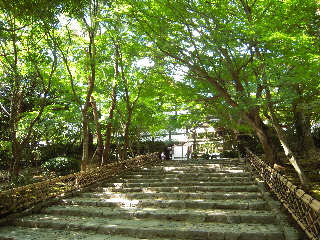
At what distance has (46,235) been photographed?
20.1 ft

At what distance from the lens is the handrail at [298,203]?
4449 millimetres

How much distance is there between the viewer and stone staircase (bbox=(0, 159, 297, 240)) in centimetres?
577

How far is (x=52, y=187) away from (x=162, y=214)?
21.7 ft

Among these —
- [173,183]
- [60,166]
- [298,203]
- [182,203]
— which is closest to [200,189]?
[173,183]

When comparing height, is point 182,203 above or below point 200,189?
below

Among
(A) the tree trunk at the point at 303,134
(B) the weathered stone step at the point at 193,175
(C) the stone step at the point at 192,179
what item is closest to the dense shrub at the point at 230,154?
(A) the tree trunk at the point at 303,134

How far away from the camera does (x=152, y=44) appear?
12.2 metres

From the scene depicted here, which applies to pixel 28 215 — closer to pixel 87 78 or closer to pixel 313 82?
pixel 87 78

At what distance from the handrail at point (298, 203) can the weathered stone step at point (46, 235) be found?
3700 millimetres

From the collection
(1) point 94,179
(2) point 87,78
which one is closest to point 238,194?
(1) point 94,179

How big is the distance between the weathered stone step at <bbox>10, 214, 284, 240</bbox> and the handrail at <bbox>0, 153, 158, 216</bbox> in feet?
2.46

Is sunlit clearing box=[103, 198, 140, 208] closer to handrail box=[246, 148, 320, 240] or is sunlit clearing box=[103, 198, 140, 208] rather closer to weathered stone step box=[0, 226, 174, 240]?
weathered stone step box=[0, 226, 174, 240]

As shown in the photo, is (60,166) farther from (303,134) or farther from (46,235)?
(303,134)

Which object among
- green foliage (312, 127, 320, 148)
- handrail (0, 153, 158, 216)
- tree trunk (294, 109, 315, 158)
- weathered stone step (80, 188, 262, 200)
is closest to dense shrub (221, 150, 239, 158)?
tree trunk (294, 109, 315, 158)
